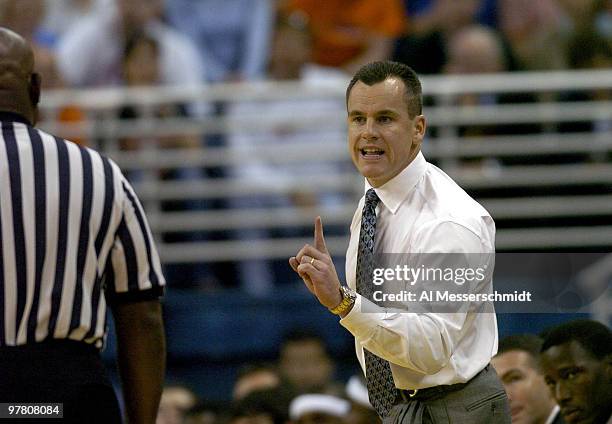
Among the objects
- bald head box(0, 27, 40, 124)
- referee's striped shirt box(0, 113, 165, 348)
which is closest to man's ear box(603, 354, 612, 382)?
referee's striped shirt box(0, 113, 165, 348)

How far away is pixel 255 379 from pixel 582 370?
12.5 feet

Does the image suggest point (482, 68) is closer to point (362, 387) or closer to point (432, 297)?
point (362, 387)

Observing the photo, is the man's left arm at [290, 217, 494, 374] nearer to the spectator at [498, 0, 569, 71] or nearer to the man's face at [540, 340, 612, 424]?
the man's face at [540, 340, 612, 424]

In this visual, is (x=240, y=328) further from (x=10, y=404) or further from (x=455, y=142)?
(x=10, y=404)

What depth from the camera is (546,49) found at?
965 cm

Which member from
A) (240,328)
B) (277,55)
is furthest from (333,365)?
(277,55)

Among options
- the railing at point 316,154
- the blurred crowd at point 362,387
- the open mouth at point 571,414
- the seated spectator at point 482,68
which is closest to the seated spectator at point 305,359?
the blurred crowd at point 362,387

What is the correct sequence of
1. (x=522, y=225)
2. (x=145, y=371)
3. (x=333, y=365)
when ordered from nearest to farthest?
(x=145, y=371)
(x=333, y=365)
(x=522, y=225)

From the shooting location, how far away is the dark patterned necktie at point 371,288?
4.37 m

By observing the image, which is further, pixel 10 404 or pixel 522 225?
pixel 522 225

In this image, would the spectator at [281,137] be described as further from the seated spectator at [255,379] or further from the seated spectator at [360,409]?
the seated spectator at [360,409]

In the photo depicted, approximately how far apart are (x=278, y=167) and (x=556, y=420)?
4.91 meters

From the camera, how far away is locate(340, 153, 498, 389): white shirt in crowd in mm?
4027

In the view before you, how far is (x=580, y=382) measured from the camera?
16.2 feet
